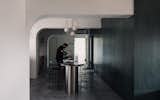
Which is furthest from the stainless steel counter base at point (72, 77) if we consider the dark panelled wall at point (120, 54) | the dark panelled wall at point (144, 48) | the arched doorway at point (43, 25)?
the arched doorway at point (43, 25)

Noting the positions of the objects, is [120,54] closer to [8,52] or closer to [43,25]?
[8,52]

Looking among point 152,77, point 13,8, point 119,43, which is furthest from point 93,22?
point 13,8

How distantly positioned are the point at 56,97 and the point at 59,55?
8.45 m

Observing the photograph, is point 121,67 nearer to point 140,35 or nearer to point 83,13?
point 140,35

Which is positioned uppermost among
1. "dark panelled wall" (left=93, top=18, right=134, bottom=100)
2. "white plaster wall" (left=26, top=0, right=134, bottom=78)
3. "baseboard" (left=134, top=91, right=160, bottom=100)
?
"white plaster wall" (left=26, top=0, right=134, bottom=78)

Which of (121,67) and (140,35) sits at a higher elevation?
(140,35)

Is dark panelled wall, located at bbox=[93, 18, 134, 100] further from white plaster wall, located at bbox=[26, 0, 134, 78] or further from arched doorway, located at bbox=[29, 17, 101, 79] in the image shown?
arched doorway, located at bbox=[29, 17, 101, 79]

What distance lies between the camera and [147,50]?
5.80 metres

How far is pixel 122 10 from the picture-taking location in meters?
5.49

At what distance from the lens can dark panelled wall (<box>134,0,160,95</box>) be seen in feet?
18.8

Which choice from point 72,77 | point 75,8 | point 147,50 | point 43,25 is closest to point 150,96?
point 147,50

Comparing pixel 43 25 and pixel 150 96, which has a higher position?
pixel 43 25

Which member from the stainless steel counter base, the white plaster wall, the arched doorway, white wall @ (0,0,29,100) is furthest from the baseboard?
the arched doorway

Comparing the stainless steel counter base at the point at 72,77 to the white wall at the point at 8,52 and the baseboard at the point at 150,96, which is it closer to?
the baseboard at the point at 150,96
